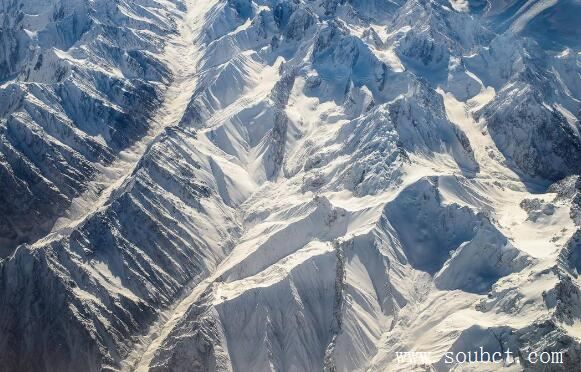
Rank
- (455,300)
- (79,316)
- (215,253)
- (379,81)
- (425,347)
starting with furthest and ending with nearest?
(379,81) → (215,253) → (79,316) → (455,300) → (425,347)

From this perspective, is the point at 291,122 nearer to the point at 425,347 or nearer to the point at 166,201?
the point at 166,201

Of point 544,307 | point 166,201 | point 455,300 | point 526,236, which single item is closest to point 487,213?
point 526,236

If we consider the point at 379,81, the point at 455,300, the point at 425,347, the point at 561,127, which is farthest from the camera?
the point at 379,81

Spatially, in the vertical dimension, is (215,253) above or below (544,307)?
below

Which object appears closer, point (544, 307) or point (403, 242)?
point (544, 307)

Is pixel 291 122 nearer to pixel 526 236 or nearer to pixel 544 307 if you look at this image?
pixel 526 236

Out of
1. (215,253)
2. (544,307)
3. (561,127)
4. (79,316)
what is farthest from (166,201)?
(561,127)
